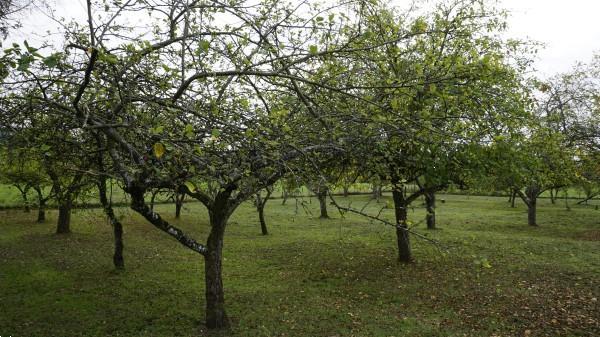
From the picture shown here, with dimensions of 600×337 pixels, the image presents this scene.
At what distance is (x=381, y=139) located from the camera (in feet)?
24.6

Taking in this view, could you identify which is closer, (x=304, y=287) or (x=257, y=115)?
(x=257, y=115)

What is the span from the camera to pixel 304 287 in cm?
1148

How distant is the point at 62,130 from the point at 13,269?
7835 millimetres

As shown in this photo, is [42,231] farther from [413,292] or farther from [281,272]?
[413,292]

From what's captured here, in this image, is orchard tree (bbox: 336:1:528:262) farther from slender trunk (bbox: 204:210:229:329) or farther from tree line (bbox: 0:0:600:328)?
slender trunk (bbox: 204:210:229:329)

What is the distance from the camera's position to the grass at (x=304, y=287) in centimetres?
848

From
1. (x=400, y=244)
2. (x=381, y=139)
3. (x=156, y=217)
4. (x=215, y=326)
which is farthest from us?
(x=400, y=244)

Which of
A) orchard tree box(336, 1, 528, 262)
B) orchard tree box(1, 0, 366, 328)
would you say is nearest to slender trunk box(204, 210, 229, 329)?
orchard tree box(1, 0, 366, 328)

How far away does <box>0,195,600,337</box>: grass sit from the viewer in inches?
334

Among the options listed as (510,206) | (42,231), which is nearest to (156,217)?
(42,231)

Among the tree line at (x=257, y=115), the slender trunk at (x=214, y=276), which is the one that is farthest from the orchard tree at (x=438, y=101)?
the slender trunk at (x=214, y=276)

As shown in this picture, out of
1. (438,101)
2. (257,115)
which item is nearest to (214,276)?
(257,115)

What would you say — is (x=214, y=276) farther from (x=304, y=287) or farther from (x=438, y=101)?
(x=438, y=101)

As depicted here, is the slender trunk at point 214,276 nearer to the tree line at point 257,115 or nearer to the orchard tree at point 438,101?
the tree line at point 257,115
